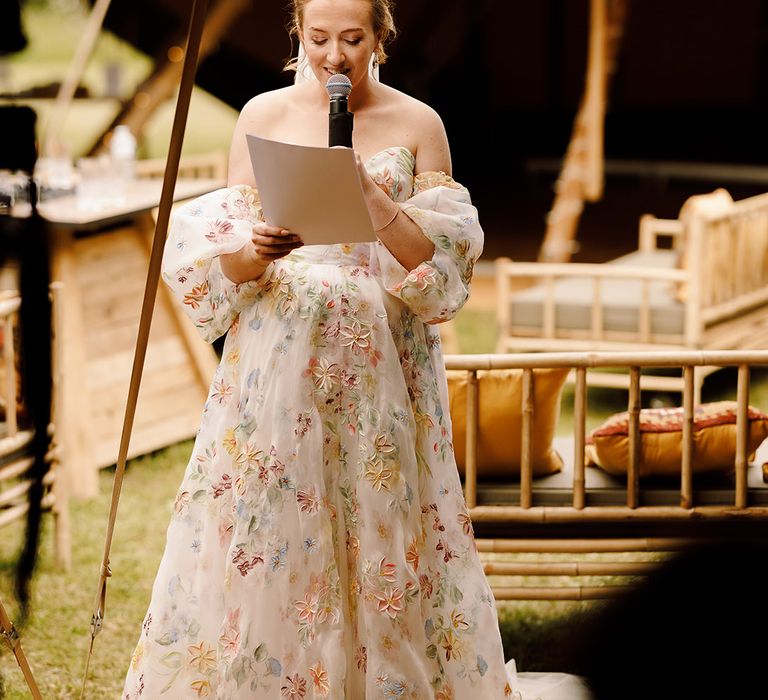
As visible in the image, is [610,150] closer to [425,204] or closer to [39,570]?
[39,570]

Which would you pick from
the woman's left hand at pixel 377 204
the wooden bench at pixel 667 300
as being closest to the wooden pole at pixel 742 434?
the woman's left hand at pixel 377 204

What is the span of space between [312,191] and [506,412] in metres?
1.21

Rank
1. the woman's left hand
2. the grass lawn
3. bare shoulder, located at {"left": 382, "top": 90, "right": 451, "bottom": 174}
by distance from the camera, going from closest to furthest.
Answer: the woman's left hand → bare shoulder, located at {"left": 382, "top": 90, "right": 451, "bottom": 174} → the grass lawn

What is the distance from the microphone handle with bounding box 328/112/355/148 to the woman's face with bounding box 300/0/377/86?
0.61 feet

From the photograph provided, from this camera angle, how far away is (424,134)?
2.12m

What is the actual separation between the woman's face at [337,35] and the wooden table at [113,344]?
2526mm

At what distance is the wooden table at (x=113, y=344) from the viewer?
4398 mm

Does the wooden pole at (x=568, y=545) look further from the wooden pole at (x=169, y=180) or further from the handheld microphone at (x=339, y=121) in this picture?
the handheld microphone at (x=339, y=121)

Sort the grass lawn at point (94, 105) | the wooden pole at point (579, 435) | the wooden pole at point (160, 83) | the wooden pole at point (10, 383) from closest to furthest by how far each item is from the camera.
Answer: the wooden pole at point (579, 435), the wooden pole at point (10, 383), the wooden pole at point (160, 83), the grass lawn at point (94, 105)

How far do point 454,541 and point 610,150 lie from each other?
38.0 feet

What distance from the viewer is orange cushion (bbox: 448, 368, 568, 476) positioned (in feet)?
9.45

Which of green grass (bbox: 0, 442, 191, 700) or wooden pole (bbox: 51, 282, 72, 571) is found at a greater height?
wooden pole (bbox: 51, 282, 72, 571)

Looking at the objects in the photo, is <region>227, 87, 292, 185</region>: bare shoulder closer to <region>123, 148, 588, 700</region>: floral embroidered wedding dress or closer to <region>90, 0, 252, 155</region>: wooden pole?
<region>123, 148, 588, 700</region>: floral embroidered wedding dress

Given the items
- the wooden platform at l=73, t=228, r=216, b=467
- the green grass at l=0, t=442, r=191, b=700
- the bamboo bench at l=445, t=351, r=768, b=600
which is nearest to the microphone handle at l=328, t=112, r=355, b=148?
the bamboo bench at l=445, t=351, r=768, b=600
